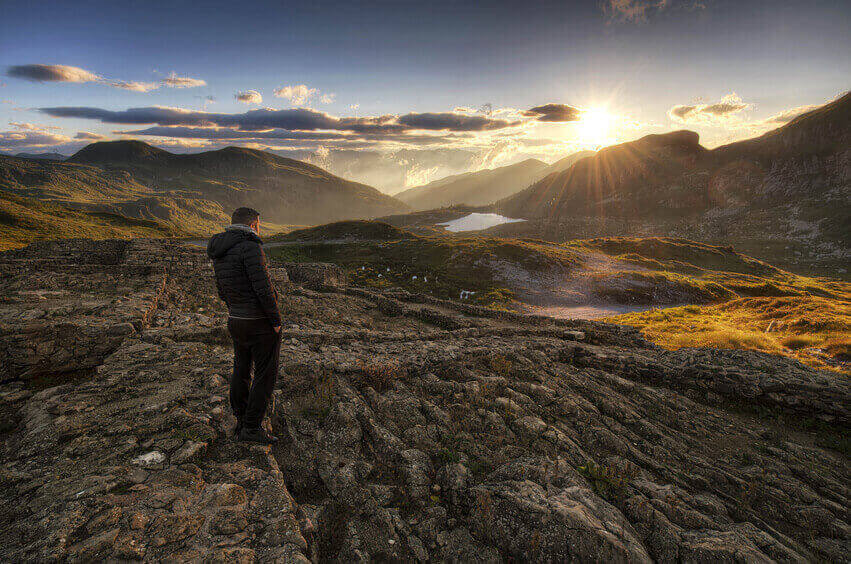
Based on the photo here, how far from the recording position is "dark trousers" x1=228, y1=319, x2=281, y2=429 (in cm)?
552

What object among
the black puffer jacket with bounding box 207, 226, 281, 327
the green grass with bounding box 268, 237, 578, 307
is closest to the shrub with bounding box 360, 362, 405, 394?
the black puffer jacket with bounding box 207, 226, 281, 327

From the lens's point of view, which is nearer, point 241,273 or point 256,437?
point 241,273

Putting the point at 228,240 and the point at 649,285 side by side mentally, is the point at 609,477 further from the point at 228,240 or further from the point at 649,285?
the point at 649,285

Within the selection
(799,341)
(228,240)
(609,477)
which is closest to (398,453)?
(609,477)

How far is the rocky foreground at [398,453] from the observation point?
159 inches

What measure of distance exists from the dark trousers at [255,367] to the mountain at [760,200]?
135 meters

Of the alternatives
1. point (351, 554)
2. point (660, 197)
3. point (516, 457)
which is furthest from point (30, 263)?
point (660, 197)

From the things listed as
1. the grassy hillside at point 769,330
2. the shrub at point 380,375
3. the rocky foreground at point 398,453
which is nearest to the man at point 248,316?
the rocky foreground at point 398,453

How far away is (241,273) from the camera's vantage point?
537 centimetres

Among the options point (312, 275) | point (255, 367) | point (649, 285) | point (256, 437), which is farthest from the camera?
point (649, 285)

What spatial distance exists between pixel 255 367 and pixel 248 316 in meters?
1.01

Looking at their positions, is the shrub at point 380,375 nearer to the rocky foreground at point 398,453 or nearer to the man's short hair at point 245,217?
the rocky foreground at point 398,453

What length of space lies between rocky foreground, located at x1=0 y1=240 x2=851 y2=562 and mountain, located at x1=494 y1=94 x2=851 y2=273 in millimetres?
128610

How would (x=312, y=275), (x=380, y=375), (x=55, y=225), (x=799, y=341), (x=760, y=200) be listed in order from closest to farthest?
1. (x=380, y=375)
2. (x=799, y=341)
3. (x=312, y=275)
4. (x=55, y=225)
5. (x=760, y=200)
